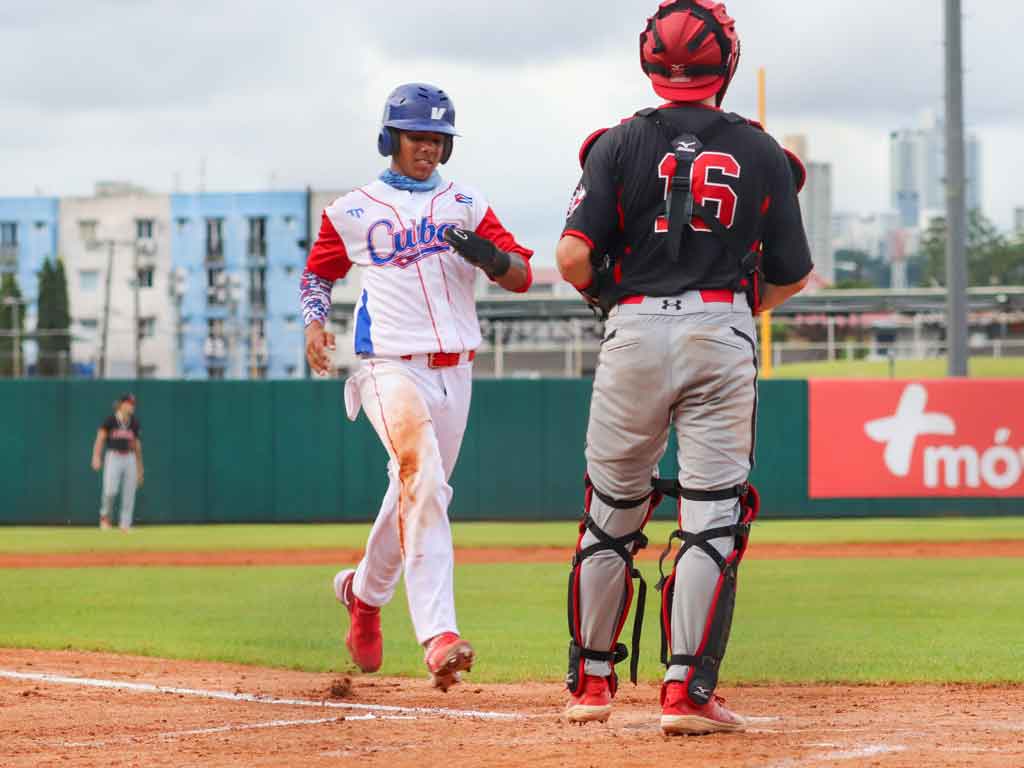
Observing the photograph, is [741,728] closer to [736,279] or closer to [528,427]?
[736,279]

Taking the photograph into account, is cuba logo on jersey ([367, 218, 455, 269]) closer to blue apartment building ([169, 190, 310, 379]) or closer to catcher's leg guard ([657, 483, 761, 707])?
catcher's leg guard ([657, 483, 761, 707])

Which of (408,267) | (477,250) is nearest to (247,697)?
(408,267)

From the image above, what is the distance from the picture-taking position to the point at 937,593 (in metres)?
11.3

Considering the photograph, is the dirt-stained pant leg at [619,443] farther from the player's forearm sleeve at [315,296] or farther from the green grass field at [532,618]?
the green grass field at [532,618]

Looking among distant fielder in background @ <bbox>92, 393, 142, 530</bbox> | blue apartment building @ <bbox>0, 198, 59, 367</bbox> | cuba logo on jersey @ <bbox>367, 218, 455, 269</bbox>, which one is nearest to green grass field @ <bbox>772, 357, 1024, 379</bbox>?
distant fielder in background @ <bbox>92, 393, 142, 530</bbox>

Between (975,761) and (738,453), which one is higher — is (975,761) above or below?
below

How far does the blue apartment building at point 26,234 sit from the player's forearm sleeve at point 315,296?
7071cm

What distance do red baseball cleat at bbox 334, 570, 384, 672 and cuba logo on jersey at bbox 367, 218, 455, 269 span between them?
1373 mm

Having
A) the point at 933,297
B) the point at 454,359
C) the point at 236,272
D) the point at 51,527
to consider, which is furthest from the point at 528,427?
the point at 236,272

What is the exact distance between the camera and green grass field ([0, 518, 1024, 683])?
24.0ft

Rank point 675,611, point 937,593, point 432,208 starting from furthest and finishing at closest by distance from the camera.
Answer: point 937,593
point 432,208
point 675,611

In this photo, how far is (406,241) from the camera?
227 inches

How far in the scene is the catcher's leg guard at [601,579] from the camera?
4.98m

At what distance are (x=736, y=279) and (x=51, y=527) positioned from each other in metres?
18.9
